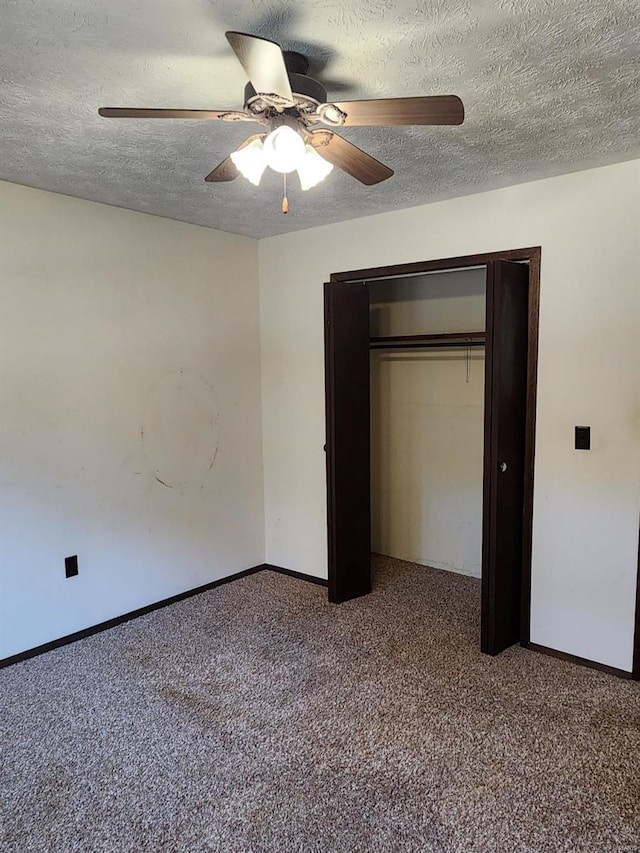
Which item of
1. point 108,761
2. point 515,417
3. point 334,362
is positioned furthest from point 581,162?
point 108,761

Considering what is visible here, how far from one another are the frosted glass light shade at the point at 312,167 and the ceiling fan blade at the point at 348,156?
0.02m

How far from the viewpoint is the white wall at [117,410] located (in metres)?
2.80

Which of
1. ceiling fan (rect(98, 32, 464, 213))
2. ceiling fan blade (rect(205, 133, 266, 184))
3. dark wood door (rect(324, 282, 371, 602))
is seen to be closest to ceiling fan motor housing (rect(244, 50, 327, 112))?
ceiling fan (rect(98, 32, 464, 213))

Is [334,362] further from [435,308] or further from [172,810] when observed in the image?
[172,810]

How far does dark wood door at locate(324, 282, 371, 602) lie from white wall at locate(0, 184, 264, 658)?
31.4 inches

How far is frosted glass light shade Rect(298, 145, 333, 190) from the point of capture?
1764mm

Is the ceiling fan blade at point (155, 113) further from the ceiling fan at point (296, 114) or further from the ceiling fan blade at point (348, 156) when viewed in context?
the ceiling fan blade at point (348, 156)

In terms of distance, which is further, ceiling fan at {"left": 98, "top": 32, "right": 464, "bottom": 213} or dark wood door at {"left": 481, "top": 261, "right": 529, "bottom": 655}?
dark wood door at {"left": 481, "top": 261, "right": 529, "bottom": 655}

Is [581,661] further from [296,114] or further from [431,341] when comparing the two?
[296,114]

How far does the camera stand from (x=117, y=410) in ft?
10.5

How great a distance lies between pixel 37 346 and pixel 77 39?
1.66 metres

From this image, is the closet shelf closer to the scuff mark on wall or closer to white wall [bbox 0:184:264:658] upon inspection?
white wall [bbox 0:184:264:658]

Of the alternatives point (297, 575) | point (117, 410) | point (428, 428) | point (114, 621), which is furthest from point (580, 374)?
point (114, 621)

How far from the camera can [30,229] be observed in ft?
9.15
